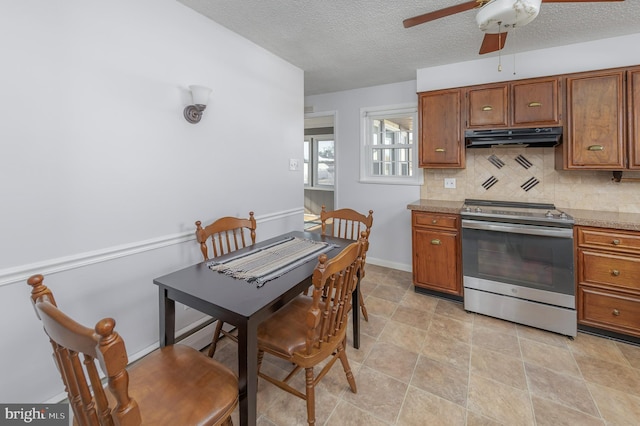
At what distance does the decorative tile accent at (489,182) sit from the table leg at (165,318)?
3.20 meters

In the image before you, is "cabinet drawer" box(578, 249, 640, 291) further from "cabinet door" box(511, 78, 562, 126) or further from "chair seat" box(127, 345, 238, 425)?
"chair seat" box(127, 345, 238, 425)

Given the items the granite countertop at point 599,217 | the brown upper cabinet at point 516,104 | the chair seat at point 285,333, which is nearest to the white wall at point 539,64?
the brown upper cabinet at point 516,104

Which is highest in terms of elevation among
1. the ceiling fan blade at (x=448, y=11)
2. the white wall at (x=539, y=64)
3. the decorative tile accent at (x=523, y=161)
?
the white wall at (x=539, y=64)

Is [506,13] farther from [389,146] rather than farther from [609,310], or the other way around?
[389,146]

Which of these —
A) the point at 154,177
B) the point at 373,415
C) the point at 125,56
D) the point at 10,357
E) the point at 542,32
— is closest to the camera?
the point at 10,357

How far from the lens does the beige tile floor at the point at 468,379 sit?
1600 mm

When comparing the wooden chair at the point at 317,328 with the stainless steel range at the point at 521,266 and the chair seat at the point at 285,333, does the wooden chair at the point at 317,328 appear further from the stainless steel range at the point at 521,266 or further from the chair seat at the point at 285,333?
the stainless steel range at the point at 521,266

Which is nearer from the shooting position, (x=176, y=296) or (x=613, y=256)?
(x=176, y=296)

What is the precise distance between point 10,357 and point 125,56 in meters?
1.69

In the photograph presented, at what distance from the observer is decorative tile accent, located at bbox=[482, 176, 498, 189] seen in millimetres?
3156

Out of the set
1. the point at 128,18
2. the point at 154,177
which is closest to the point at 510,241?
the point at 154,177

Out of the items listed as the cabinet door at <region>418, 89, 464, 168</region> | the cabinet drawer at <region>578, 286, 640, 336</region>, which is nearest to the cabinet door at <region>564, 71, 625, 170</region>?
the cabinet door at <region>418, 89, 464, 168</region>

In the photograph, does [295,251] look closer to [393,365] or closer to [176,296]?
[176,296]

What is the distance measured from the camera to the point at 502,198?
3.12m
